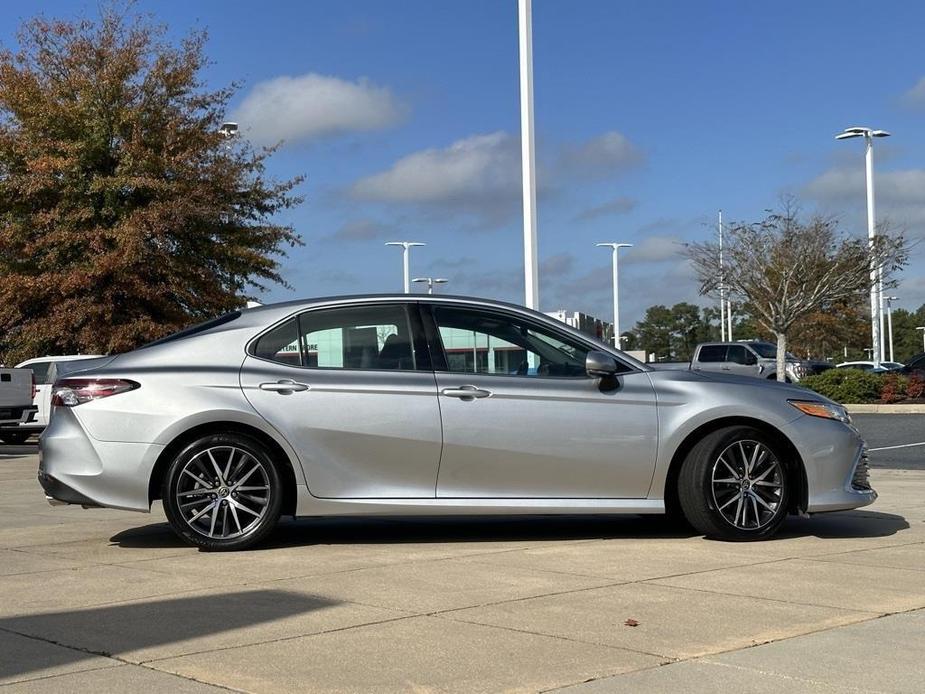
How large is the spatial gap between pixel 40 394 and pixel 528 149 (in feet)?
33.1

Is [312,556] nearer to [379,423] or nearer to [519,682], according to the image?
[379,423]

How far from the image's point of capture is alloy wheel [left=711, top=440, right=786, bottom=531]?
7938mm

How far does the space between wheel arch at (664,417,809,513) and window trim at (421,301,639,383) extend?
1.84 feet

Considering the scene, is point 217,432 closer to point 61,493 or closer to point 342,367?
point 342,367

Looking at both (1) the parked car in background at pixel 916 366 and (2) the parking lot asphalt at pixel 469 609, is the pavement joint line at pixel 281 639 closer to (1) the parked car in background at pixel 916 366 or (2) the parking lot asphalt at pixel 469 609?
(2) the parking lot asphalt at pixel 469 609

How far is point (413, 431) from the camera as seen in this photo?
7781mm

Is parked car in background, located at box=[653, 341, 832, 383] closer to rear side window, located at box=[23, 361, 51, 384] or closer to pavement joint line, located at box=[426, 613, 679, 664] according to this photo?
rear side window, located at box=[23, 361, 51, 384]

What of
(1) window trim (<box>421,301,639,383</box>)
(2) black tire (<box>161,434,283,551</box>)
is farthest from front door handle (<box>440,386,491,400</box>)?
(2) black tire (<box>161,434,283,551</box>)

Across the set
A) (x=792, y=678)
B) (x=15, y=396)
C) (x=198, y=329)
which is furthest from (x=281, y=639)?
(x=15, y=396)

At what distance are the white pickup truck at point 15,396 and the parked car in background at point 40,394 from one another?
0.29ft

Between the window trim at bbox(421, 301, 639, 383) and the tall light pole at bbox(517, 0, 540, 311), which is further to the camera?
the tall light pole at bbox(517, 0, 540, 311)

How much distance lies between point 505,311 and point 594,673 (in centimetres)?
382

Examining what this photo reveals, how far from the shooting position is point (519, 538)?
27.4 feet

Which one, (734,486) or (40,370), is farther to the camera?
(40,370)
